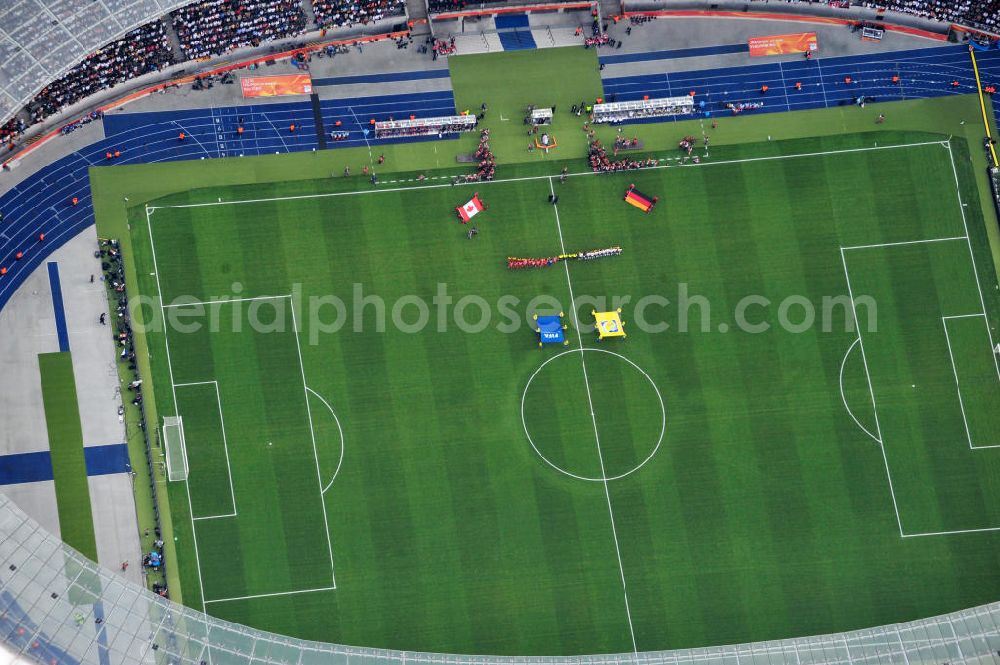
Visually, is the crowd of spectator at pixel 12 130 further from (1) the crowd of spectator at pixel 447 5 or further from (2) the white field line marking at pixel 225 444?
(1) the crowd of spectator at pixel 447 5

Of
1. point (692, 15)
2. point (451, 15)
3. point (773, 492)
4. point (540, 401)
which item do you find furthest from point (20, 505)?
point (692, 15)

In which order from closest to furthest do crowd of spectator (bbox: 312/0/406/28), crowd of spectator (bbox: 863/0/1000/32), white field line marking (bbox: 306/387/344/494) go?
white field line marking (bbox: 306/387/344/494), crowd of spectator (bbox: 312/0/406/28), crowd of spectator (bbox: 863/0/1000/32)

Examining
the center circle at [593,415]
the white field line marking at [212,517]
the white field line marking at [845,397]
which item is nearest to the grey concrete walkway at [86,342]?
the white field line marking at [212,517]

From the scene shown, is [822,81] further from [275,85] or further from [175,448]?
[175,448]

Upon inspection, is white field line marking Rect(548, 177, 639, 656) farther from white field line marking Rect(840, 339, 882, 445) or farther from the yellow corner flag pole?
the yellow corner flag pole

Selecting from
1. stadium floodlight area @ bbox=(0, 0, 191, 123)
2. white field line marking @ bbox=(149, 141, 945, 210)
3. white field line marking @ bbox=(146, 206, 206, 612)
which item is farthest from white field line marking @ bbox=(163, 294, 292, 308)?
stadium floodlight area @ bbox=(0, 0, 191, 123)

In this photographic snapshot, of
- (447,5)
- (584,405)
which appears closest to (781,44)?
(447,5)
